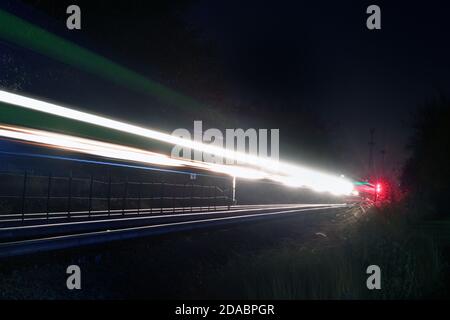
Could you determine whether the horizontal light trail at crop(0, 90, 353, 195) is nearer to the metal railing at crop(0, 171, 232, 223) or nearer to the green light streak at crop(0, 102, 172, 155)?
the green light streak at crop(0, 102, 172, 155)

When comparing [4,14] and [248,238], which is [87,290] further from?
[248,238]

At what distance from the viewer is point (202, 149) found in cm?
1530

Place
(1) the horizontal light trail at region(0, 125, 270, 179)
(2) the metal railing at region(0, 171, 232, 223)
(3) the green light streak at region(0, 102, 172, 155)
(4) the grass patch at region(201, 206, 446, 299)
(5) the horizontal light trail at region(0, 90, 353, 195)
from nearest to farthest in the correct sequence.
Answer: (3) the green light streak at region(0, 102, 172, 155)
(1) the horizontal light trail at region(0, 125, 270, 179)
(5) the horizontal light trail at region(0, 90, 353, 195)
(4) the grass patch at region(201, 206, 446, 299)
(2) the metal railing at region(0, 171, 232, 223)

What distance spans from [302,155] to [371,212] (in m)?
35.4

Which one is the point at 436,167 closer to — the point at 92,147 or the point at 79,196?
the point at 79,196

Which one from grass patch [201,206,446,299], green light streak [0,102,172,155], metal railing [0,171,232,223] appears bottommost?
grass patch [201,206,446,299]

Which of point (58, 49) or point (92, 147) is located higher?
point (58, 49)

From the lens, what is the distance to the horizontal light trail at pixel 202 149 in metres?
8.90

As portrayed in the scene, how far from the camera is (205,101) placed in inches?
1388

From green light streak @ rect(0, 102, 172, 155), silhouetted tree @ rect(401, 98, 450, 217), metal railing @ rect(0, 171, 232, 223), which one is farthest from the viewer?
silhouetted tree @ rect(401, 98, 450, 217)

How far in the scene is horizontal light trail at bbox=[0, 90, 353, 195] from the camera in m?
8.90

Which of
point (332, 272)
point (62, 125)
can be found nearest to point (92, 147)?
point (62, 125)

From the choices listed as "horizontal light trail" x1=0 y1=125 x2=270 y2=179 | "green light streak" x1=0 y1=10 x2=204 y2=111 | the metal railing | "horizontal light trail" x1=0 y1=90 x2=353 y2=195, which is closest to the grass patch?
"horizontal light trail" x1=0 y1=125 x2=270 y2=179

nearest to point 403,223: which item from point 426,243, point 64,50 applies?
point 426,243
